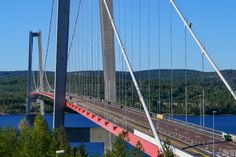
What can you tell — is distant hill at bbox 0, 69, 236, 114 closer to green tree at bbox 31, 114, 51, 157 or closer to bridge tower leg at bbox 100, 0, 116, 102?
bridge tower leg at bbox 100, 0, 116, 102

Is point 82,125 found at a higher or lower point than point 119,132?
lower

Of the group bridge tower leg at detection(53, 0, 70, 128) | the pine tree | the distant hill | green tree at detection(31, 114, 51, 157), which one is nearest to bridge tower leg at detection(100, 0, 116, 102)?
the distant hill

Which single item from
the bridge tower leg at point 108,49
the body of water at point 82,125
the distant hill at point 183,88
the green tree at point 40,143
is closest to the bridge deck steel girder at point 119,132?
the body of water at point 82,125

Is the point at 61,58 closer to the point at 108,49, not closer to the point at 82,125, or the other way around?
the point at 108,49

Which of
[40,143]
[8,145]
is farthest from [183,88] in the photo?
[40,143]

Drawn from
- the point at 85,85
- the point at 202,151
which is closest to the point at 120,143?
the point at 202,151

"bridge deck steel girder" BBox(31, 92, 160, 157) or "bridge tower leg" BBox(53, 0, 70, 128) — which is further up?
"bridge tower leg" BBox(53, 0, 70, 128)

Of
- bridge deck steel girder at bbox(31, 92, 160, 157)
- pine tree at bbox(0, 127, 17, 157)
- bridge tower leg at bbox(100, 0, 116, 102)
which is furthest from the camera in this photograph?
bridge tower leg at bbox(100, 0, 116, 102)

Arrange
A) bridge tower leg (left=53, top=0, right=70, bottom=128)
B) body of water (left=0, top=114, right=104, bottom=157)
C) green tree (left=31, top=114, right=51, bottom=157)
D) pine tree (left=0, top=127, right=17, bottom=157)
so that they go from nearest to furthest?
1. green tree (left=31, top=114, right=51, bottom=157)
2. pine tree (left=0, top=127, right=17, bottom=157)
3. bridge tower leg (left=53, top=0, right=70, bottom=128)
4. body of water (left=0, top=114, right=104, bottom=157)
